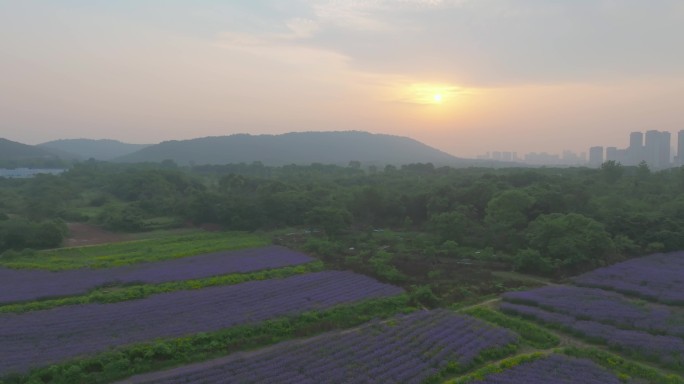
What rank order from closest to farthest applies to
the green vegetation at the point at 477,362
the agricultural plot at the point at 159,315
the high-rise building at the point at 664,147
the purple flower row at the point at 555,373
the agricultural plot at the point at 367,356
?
the purple flower row at the point at 555,373, the agricultural plot at the point at 367,356, the green vegetation at the point at 477,362, the agricultural plot at the point at 159,315, the high-rise building at the point at 664,147

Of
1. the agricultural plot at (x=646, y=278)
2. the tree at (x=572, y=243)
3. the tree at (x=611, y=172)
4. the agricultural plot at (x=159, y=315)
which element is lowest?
the agricultural plot at (x=646, y=278)

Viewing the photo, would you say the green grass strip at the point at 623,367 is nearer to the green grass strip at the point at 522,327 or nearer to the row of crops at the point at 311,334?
the row of crops at the point at 311,334

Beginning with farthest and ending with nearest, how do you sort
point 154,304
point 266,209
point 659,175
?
point 659,175, point 266,209, point 154,304

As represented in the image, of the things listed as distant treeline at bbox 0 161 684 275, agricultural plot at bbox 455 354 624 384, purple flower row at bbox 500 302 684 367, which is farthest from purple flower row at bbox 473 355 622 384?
distant treeline at bbox 0 161 684 275

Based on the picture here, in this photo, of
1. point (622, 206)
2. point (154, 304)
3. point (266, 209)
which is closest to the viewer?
point (154, 304)

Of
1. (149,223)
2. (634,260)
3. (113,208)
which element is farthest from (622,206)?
(113,208)

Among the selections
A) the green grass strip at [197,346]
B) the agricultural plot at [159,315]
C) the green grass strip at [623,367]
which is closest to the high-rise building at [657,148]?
the green grass strip at [623,367]

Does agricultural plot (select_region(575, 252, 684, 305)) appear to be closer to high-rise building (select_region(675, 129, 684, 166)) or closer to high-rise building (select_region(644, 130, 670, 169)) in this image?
high-rise building (select_region(675, 129, 684, 166))

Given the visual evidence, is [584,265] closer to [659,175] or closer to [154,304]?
[154,304]
